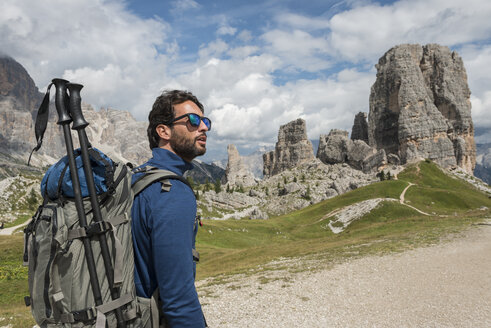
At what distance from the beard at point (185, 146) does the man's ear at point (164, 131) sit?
0.21 feet

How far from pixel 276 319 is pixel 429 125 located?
165 meters

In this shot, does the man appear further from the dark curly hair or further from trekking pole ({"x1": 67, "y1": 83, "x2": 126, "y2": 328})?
the dark curly hair

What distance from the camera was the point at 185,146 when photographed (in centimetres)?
448

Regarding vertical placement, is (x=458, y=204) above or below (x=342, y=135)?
below

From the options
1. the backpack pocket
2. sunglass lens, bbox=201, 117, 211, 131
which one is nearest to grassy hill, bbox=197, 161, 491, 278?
sunglass lens, bbox=201, 117, 211, 131

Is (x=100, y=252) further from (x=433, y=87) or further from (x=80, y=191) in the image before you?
(x=433, y=87)

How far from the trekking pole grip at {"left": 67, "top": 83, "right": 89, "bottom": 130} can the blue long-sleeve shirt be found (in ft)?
3.57

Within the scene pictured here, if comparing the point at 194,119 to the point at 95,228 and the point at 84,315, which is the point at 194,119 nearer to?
the point at 95,228

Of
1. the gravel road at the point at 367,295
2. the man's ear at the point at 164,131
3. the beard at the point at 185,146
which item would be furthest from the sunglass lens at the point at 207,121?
the gravel road at the point at 367,295

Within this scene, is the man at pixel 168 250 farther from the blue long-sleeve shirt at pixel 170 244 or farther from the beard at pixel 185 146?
the beard at pixel 185 146

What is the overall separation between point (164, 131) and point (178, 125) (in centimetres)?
23

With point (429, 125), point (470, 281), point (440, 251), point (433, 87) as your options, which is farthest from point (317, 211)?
point (433, 87)

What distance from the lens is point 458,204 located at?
7975 cm

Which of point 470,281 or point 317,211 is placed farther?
point 317,211
